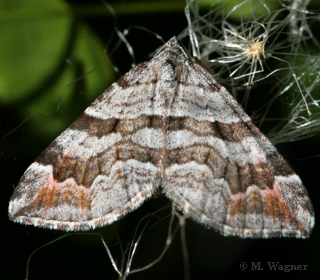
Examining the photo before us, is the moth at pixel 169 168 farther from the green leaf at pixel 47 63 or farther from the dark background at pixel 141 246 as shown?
the green leaf at pixel 47 63

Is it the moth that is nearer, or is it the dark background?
the moth

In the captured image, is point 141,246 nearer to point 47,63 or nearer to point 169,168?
point 169,168

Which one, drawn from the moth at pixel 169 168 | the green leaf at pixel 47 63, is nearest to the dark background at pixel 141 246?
the green leaf at pixel 47 63

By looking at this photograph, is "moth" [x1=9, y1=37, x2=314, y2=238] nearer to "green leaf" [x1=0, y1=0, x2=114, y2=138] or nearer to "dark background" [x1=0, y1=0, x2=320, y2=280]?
"dark background" [x1=0, y1=0, x2=320, y2=280]

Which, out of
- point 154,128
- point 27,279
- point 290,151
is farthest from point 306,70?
point 27,279

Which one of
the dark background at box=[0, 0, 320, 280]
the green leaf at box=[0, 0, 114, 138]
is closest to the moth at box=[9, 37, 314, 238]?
the dark background at box=[0, 0, 320, 280]

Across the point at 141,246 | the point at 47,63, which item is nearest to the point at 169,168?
the point at 141,246

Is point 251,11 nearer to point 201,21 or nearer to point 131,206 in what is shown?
point 201,21
